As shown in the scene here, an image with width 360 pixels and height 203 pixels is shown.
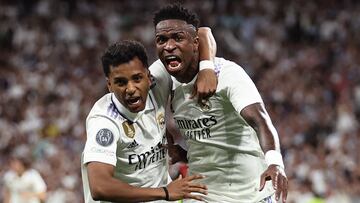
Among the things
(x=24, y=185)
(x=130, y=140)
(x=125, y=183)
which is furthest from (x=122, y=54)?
(x=24, y=185)

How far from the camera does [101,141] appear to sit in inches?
219

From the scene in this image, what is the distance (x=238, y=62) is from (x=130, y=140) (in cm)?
1257

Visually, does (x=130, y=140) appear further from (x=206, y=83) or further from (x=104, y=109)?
(x=206, y=83)

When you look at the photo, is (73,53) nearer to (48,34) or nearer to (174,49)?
(48,34)

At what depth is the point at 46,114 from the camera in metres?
17.9

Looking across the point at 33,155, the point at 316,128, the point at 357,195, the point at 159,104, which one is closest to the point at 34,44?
the point at 33,155

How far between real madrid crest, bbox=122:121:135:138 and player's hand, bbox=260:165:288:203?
1115 millimetres

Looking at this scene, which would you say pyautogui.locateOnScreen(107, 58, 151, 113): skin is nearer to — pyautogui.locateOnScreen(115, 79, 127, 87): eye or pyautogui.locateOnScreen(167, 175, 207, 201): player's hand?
pyautogui.locateOnScreen(115, 79, 127, 87): eye

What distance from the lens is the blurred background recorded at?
1476 centimetres

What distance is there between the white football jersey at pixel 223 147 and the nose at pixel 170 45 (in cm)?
37

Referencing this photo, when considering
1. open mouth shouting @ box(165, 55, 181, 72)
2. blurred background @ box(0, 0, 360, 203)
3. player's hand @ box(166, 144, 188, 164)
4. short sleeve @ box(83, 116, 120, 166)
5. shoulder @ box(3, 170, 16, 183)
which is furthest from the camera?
blurred background @ box(0, 0, 360, 203)

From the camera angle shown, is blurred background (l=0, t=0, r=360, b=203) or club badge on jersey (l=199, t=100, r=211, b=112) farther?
blurred background (l=0, t=0, r=360, b=203)

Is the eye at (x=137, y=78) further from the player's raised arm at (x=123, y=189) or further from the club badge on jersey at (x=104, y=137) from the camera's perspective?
the player's raised arm at (x=123, y=189)

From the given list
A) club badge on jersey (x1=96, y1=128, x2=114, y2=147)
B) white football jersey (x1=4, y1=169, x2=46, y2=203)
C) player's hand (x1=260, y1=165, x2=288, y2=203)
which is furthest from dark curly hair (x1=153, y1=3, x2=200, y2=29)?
white football jersey (x1=4, y1=169, x2=46, y2=203)
